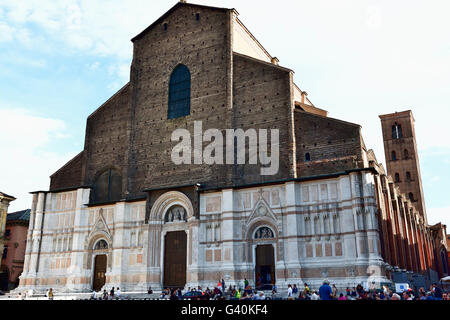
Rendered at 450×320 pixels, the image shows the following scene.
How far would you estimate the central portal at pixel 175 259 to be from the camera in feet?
79.9

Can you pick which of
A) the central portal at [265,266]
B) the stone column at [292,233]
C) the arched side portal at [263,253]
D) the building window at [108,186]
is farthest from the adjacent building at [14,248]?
the stone column at [292,233]

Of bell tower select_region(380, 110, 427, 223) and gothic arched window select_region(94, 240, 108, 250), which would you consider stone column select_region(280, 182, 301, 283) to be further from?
bell tower select_region(380, 110, 427, 223)

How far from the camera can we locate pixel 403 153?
50.9 m

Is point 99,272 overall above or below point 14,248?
below

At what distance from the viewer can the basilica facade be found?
2131 cm

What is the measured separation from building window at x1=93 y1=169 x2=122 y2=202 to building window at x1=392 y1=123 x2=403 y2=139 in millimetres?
36747

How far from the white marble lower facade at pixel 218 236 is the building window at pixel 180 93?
18.7ft

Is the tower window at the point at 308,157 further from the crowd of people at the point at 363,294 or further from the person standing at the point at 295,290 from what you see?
the person standing at the point at 295,290

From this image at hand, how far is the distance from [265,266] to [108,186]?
40.0 ft

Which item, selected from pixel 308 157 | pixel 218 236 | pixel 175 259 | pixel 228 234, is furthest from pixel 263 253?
pixel 308 157

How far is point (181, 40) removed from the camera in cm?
2900

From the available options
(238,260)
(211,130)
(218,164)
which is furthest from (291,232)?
(211,130)

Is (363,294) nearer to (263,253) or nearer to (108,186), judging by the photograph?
(263,253)
